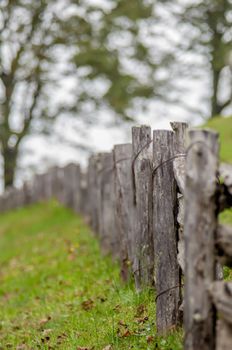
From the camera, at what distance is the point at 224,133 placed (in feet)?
64.4

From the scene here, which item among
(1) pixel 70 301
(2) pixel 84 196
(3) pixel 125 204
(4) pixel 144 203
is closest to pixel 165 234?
(4) pixel 144 203

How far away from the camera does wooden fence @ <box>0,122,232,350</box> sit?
4.01 meters

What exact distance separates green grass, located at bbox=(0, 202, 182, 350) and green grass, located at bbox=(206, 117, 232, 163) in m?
4.66

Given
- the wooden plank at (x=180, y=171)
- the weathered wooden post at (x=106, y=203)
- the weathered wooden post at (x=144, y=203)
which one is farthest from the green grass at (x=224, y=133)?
the wooden plank at (x=180, y=171)

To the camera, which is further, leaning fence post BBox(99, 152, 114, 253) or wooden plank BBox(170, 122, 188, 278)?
leaning fence post BBox(99, 152, 114, 253)

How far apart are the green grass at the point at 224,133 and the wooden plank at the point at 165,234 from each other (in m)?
10.6

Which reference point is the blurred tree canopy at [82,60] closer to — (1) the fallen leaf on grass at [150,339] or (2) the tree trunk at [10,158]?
(2) the tree trunk at [10,158]

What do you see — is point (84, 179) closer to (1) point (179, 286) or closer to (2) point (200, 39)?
(1) point (179, 286)

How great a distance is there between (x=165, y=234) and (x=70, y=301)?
8.50 ft

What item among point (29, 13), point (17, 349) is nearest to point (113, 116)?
point (29, 13)

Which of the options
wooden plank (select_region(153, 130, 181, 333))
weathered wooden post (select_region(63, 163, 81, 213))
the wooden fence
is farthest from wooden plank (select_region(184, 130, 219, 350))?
weathered wooden post (select_region(63, 163, 81, 213))

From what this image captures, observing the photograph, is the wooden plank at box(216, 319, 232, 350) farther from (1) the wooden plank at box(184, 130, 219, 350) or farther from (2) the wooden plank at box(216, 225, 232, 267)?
(2) the wooden plank at box(216, 225, 232, 267)

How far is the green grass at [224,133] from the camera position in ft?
55.0

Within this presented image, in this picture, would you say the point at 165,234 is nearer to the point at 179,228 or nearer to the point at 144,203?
the point at 179,228
